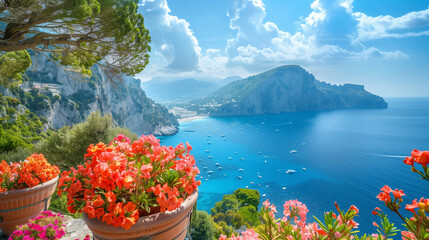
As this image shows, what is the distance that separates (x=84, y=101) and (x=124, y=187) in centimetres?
8097

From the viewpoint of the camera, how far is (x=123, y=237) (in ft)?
5.26

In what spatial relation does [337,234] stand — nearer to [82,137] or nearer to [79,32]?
[79,32]

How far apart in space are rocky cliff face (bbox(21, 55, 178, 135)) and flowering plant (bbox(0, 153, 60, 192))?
31627 millimetres

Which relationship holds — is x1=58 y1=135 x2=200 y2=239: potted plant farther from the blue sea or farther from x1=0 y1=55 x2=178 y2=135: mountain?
the blue sea

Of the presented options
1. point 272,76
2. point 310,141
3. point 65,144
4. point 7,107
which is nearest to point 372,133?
point 310,141

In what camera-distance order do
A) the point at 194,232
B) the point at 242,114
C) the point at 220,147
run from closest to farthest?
1. the point at 194,232
2. the point at 220,147
3. the point at 242,114

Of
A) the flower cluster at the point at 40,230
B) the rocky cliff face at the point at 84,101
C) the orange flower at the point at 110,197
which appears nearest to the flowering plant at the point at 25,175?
the flower cluster at the point at 40,230

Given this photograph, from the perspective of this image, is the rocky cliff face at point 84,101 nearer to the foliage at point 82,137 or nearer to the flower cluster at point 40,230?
the foliage at point 82,137

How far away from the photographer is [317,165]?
5622 cm

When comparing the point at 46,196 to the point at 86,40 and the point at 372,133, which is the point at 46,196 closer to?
the point at 86,40

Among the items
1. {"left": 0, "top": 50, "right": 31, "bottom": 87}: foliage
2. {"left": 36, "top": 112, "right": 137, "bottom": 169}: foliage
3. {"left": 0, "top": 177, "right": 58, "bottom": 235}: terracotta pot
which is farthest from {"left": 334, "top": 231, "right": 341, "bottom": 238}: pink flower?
{"left": 36, "top": 112, "right": 137, "bottom": 169}: foliage

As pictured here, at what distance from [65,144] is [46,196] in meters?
12.7

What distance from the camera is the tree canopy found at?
5320mm

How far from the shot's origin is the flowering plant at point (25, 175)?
353cm
